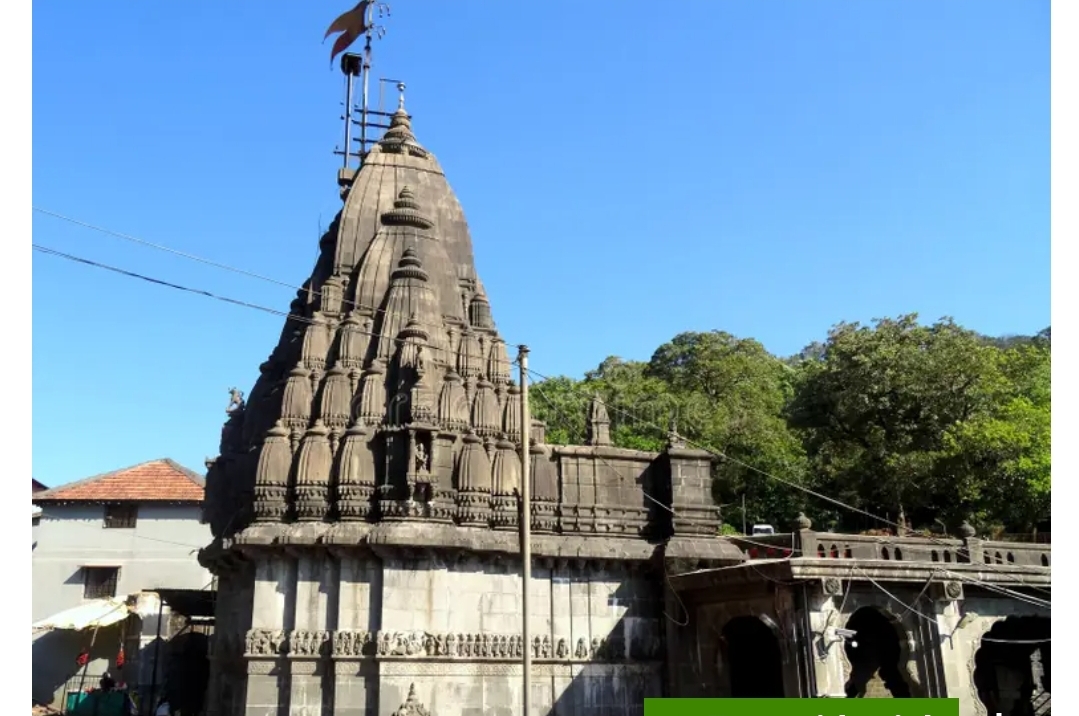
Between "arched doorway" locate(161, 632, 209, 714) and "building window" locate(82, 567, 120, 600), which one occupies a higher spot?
"building window" locate(82, 567, 120, 600)

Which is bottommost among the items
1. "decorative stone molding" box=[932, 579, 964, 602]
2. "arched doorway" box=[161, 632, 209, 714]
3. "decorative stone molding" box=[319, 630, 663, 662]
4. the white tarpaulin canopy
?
"arched doorway" box=[161, 632, 209, 714]

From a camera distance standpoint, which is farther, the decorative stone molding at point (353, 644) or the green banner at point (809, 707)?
the decorative stone molding at point (353, 644)

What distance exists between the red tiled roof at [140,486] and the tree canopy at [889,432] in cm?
1739

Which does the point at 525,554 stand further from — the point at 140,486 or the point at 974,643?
Result: the point at 140,486

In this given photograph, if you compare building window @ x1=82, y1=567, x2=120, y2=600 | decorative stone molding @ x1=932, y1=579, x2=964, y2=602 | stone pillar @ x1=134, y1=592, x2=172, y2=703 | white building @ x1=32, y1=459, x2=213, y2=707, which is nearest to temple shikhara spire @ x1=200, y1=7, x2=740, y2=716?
decorative stone molding @ x1=932, y1=579, x2=964, y2=602

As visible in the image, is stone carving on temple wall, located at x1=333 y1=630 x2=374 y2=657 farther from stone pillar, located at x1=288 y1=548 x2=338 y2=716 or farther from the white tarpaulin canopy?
the white tarpaulin canopy

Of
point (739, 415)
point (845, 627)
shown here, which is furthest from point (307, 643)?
point (739, 415)

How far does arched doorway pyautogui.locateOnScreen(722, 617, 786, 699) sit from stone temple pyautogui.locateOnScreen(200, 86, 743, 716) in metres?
3.08

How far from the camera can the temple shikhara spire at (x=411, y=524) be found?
60.9 ft

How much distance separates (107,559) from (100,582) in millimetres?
952

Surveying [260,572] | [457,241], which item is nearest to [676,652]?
[260,572]

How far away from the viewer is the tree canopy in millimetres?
31375

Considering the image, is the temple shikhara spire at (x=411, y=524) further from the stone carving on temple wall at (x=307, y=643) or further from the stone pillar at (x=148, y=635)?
the stone pillar at (x=148, y=635)

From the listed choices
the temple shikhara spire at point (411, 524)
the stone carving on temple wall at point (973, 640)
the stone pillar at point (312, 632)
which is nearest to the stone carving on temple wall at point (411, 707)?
the temple shikhara spire at point (411, 524)
